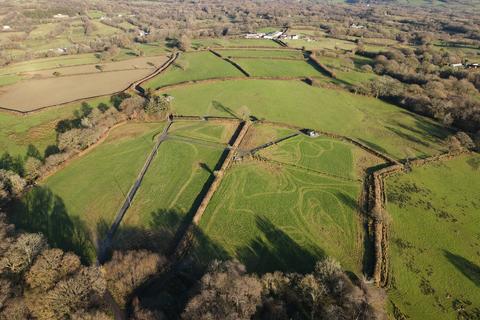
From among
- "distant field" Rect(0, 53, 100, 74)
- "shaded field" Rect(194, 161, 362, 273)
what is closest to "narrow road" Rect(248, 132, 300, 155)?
"shaded field" Rect(194, 161, 362, 273)

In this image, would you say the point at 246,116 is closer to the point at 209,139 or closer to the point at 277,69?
the point at 209,139

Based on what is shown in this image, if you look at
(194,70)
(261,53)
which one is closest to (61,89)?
(194,70)

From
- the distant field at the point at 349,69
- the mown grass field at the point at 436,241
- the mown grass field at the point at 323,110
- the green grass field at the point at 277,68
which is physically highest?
the distant field at the point at 349,69

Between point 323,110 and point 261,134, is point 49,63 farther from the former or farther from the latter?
point 323,110

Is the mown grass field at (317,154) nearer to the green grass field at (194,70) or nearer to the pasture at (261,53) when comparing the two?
the green grass field at (194,70)

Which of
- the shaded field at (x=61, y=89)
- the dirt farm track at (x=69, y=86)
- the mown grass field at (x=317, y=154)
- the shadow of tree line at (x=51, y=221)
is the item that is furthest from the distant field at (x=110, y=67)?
the mown grass field at (x=317, y=154)
